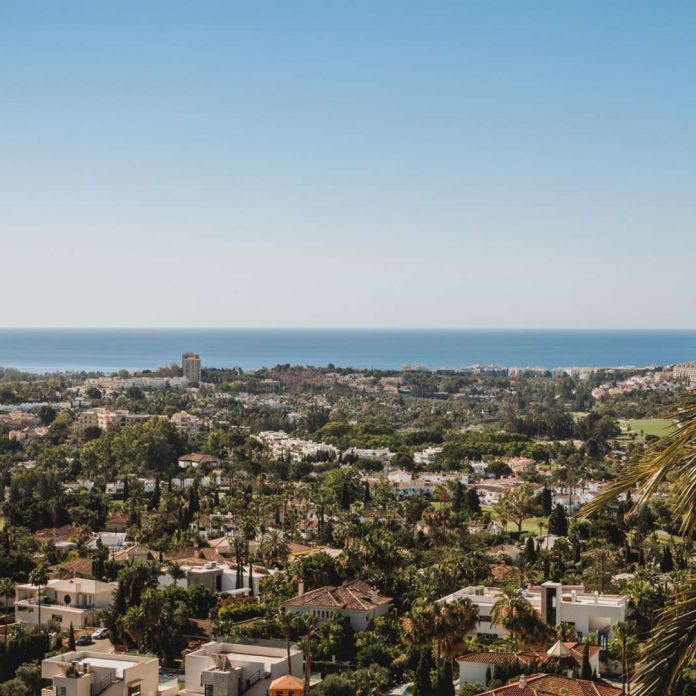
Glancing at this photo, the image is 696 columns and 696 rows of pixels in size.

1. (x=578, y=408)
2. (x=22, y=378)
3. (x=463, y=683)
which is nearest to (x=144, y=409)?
(x=578, y=408)

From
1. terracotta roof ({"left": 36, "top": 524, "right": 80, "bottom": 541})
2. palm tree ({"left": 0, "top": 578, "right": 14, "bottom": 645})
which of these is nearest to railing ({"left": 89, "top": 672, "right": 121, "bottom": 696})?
palm tree ({"left": 0, "top": 578, "right": 14, "bottom": 645})

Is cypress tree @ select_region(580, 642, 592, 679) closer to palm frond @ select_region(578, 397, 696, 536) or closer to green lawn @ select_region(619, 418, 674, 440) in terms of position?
palm frond @ select_region(578, 397, 696, 536)

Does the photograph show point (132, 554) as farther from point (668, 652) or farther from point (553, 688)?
point (668, 652)

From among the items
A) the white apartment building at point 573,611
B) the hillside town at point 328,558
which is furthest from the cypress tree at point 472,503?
the white apartment building at point 573,611

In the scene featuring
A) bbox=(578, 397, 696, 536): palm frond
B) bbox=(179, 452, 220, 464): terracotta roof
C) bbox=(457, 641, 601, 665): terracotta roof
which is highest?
bbox=(578, 397, 696, 536): palm frond

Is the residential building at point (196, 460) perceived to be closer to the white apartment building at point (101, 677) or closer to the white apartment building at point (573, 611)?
the white apartment building at point (573, 611)

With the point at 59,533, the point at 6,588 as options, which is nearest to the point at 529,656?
the point at 6,588

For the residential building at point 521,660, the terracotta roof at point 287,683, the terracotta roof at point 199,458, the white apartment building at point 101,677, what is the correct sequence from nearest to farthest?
the white apartment building at point 101,677 → the terracotta roof at point 287,683 → the residential building at point 521,660 → the terracotta roof at point 199,458
